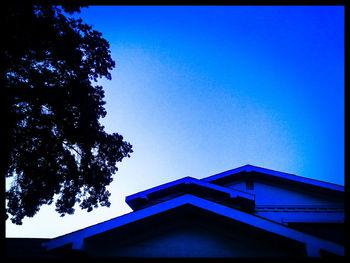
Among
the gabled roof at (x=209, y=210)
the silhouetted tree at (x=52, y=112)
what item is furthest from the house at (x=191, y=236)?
the silhouetted tree at (x=52, y=112)

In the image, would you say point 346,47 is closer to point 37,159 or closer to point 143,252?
point 143,252

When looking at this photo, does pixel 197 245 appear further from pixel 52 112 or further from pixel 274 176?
pixel 52 112

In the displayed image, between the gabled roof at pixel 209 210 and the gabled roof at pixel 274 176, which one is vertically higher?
the gabled roof at pixel 274 176

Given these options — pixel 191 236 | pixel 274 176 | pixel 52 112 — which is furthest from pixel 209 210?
pixel 52 112

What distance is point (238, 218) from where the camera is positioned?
579 centimetres

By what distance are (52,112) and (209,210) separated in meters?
9.19

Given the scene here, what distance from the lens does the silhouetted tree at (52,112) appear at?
8.65 meters

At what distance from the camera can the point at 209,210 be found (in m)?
6.02

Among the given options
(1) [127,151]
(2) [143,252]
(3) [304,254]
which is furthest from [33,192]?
(3) [304,254]

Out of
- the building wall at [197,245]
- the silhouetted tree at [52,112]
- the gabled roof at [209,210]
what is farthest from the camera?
the silhouetted tree at [52,112]

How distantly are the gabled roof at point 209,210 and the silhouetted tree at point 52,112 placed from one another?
5.63m

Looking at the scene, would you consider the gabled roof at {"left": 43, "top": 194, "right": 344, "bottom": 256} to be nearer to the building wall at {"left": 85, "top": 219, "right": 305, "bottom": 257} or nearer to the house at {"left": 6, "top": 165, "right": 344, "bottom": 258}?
the house at {"left": 6, "top": 165, "right": 344, "bottom": 258}

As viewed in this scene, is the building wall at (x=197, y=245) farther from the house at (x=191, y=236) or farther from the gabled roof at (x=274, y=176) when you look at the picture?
the gabled roof at (x=274, y=176)

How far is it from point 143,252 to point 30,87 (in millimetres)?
8827
